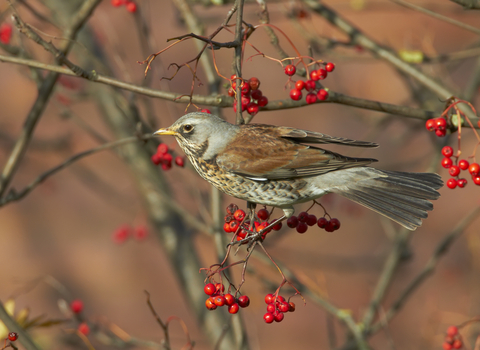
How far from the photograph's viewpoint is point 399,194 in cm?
319

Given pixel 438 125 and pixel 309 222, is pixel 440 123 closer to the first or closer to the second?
pixel 438 125

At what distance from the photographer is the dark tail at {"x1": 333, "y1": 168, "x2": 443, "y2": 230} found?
3045mm

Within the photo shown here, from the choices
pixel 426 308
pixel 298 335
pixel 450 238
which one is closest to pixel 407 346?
pixel 426 308

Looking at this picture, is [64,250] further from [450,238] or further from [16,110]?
[450,238]

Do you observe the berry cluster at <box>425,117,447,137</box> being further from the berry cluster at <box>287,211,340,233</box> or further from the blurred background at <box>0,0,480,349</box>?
the blurred background at <box>0,0,480,349</box>

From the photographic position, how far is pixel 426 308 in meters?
8.15

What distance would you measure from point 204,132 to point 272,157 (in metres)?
0.46

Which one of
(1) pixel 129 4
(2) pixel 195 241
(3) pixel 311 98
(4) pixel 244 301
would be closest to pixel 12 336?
(4) pixel 244 301

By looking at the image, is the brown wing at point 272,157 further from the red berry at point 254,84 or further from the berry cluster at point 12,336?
the berry cluster at point 12,336

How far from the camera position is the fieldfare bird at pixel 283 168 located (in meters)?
3.04

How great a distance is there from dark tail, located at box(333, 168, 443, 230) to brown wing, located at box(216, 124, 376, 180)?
0.20m

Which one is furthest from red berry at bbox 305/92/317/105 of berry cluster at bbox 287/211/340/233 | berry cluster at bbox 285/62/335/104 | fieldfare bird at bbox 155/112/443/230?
berry cluster at bbox 287/211/340/233

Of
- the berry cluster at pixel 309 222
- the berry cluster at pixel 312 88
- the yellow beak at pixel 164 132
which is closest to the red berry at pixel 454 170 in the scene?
the berry cluster at pixel 309 222

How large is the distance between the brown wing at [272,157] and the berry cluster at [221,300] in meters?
0.84
